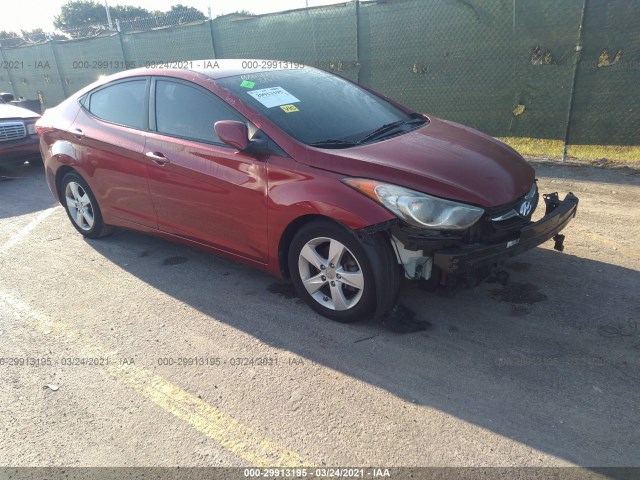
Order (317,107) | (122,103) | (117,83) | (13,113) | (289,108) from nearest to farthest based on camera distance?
(289,108), (317,107), (122,103), (117,83), (13,113)

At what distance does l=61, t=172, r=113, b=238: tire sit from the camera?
498 cm

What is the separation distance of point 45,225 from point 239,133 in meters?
3.67

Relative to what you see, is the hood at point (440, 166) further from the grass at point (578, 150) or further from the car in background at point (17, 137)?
the car in background at point (17, 137)

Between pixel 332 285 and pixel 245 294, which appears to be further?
pixel 245 294

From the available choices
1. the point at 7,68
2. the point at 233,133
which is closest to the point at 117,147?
the point at 233,133

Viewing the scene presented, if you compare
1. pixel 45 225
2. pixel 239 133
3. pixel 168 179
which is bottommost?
pixel 45 225

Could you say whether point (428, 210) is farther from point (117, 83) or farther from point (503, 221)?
point (117, 83)

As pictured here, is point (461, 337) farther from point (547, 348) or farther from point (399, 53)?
point (399, 53)

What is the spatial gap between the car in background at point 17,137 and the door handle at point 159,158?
5.21 m

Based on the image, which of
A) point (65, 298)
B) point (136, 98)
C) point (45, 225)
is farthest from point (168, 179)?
point (45, 225)

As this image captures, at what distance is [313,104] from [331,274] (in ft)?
4.52

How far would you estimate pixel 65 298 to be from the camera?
4051mm

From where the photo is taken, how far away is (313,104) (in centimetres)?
386

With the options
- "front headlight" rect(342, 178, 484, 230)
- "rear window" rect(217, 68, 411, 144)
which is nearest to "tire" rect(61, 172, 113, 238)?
"rear window" rect(217, 68, 411, 144)
